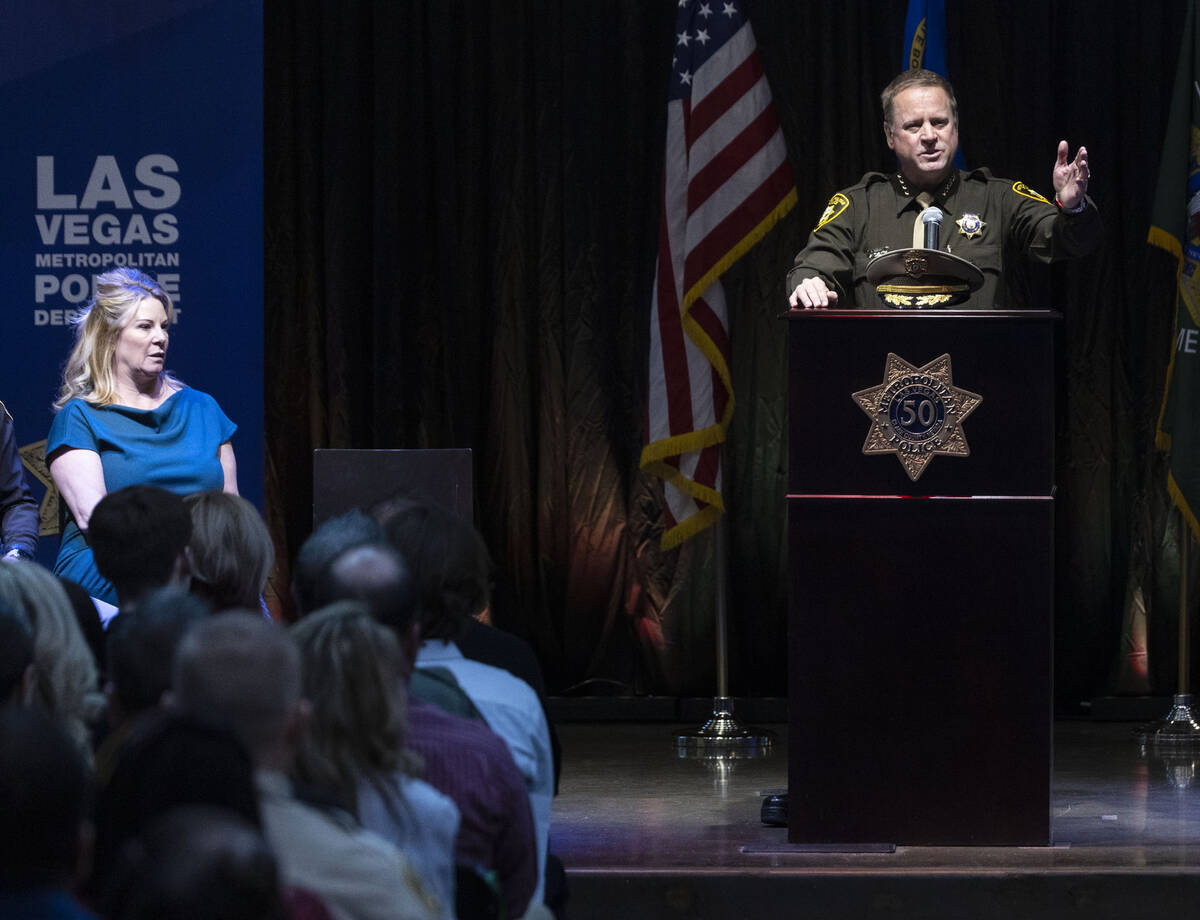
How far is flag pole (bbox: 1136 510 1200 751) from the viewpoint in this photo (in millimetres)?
5766

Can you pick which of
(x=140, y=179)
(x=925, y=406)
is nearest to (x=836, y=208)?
(x=925, y=406)

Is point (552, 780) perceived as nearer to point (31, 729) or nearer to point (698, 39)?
point (31, 729)

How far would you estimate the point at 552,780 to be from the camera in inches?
111

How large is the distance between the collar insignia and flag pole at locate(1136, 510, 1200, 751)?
2.16 m

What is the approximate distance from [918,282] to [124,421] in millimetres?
2021

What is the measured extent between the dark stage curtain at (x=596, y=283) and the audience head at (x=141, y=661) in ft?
14.3

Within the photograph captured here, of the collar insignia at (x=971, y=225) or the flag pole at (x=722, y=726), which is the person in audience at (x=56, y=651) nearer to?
the collar insignia at (x=971, y=225)

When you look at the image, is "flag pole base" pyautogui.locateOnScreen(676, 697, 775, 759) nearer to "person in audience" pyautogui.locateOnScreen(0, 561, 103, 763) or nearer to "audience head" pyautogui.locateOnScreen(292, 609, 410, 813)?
"person in audience" pyautogui.locateOnScreen(0, 561, 103, 763)

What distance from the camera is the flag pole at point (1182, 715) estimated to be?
5.77 m

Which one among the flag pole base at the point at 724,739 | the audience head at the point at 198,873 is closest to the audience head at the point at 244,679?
the audience head at the point at 198,873

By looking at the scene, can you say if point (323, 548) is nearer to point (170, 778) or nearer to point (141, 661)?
point (141, 661)

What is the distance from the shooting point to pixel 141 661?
2.17 metres

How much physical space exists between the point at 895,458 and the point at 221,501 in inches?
58.3

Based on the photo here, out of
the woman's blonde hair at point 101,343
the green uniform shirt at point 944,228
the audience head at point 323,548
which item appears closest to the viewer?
the audience head at point 323,548
